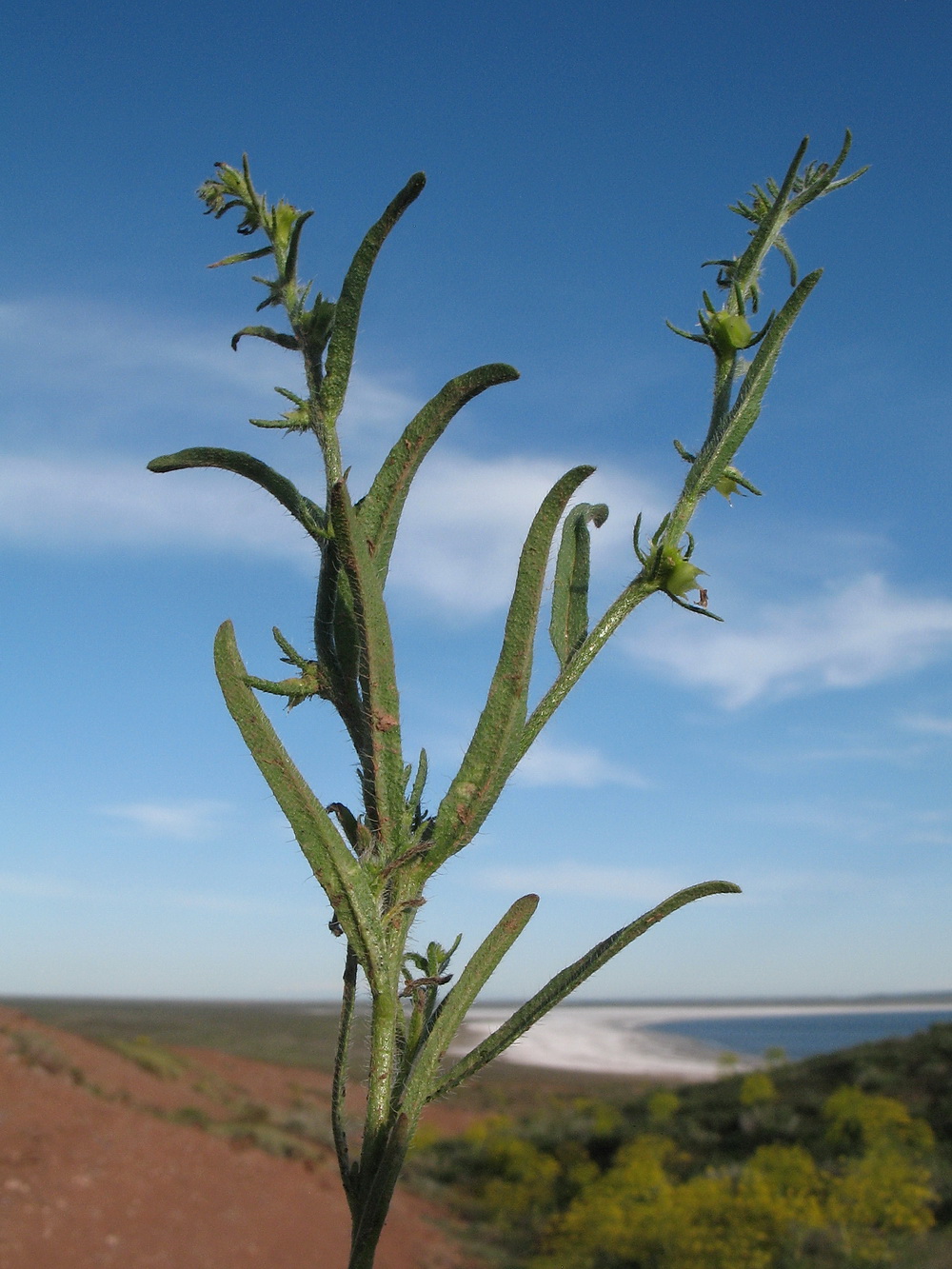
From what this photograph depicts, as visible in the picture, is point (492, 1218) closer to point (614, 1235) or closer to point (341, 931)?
point (614, 1235)

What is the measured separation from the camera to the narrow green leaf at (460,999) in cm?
109

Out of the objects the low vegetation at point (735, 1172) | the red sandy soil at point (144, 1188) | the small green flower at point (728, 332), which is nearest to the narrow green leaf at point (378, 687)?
the small green flower at point (728, 332)

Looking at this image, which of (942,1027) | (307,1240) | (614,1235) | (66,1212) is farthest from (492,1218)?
(942,1027)

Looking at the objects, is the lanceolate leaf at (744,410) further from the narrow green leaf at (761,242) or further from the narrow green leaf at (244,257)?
the narrow green leaf at (244,257)

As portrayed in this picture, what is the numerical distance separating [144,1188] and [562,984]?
20346 millimetres

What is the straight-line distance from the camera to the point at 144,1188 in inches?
695

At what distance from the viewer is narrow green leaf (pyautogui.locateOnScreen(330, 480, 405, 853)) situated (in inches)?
43.7

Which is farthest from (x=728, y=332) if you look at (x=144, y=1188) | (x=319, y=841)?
(x=144, y=1188)

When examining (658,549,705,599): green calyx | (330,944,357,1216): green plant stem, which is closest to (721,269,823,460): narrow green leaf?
(658,549,705,599): green calyx

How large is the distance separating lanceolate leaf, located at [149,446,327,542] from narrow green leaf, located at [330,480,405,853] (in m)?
0.13

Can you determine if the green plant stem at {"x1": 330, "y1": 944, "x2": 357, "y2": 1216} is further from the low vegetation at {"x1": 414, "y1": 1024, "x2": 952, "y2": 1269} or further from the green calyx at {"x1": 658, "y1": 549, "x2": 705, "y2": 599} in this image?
the low vegetation at {"x1": 414, "y1": 1024, "x2": 952, "y2": 1269}

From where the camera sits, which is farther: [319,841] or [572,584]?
[572,584]

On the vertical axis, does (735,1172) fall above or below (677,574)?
below

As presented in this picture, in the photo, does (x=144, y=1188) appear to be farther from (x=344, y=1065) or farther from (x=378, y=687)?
(x=378, y=687)
